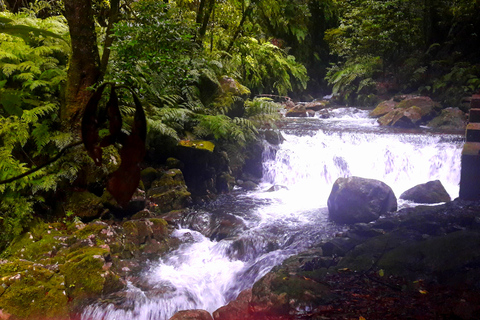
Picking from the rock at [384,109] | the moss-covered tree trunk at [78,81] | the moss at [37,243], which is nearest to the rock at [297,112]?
the rock at [384,109]

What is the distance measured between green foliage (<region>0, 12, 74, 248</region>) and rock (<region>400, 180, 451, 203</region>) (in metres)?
6.26

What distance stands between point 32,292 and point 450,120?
11711 millimetres

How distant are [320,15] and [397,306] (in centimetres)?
1813

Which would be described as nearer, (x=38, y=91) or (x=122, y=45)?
(x=122, y=45)

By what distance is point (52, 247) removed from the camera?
4.20 m

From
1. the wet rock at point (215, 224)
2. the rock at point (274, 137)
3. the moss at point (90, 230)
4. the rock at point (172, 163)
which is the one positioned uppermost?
the rock at point (274, 137)

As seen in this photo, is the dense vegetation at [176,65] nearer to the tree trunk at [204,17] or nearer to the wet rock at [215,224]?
the tree trunk at [204,17]

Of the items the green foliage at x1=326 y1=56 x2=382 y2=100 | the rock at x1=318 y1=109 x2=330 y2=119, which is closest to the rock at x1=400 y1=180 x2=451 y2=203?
the rock at x1=318 y1=109 x2=330 y2=119

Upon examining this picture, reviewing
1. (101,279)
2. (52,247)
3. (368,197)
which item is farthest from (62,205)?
(368,197)

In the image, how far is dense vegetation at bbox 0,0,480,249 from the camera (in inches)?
169

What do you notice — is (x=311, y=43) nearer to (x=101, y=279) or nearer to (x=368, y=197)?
(x=368, y=197)

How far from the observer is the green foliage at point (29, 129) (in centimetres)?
423

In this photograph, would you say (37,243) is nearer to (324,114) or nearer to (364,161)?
Answer: (364,161)

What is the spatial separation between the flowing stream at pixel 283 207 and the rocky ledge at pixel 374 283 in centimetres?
54
